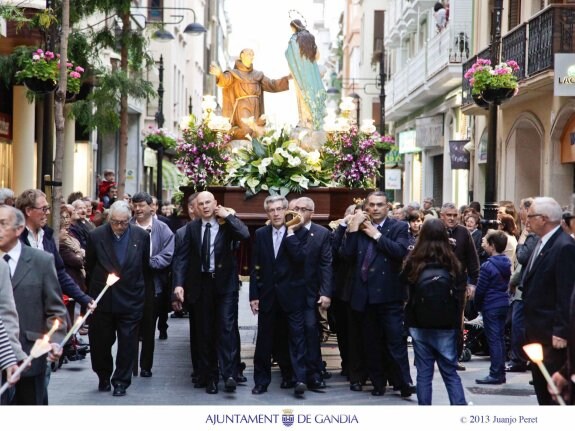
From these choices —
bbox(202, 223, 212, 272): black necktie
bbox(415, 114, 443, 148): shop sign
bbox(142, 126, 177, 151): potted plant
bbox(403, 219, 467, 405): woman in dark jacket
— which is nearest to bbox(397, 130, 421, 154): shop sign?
bbox(415, 114, 443, 148): shop sign

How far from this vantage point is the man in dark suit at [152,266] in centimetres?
1189

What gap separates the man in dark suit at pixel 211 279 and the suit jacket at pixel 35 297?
3.64m

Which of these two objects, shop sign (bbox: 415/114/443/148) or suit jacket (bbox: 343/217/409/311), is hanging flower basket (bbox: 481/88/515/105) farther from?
shop sign (bbox: 415/114/443/148)

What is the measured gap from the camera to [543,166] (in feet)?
78.4

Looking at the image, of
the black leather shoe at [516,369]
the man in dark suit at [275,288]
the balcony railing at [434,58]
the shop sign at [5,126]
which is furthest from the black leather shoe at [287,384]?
the balcony railing at [434,58]

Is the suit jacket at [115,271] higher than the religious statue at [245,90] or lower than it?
lower

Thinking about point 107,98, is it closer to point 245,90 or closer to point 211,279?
point 245,90

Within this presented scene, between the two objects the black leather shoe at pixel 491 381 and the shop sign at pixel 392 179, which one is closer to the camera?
the black leather shoe at pixel 491 381

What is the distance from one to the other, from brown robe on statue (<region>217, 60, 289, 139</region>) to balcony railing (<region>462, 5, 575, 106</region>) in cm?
649

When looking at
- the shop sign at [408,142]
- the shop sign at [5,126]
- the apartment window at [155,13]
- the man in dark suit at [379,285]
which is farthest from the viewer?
the apartment window at [155,13]

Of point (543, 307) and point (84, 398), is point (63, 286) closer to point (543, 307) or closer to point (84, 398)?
point (84, 398)

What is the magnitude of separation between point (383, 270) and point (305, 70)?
6094 millimetres

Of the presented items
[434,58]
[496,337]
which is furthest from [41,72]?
[434,58]

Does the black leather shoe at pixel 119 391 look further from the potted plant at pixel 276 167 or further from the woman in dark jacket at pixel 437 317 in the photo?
the potted plant at pixel 276 167
